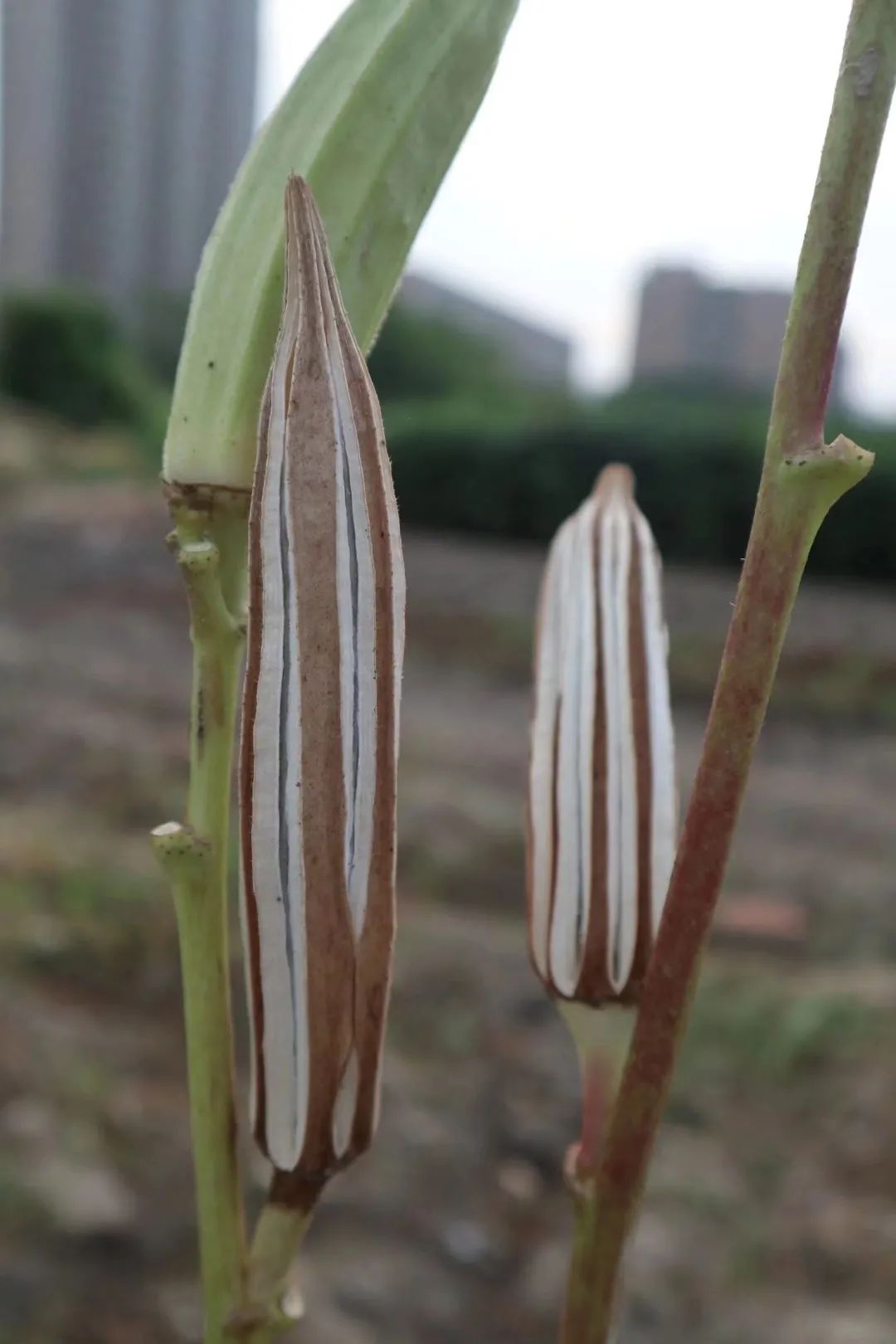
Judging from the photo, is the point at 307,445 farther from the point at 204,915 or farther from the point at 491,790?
the point at 491,790

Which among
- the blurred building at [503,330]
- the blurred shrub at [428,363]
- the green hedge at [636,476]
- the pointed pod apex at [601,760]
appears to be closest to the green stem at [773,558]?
the pointed pod apex at [601,760]

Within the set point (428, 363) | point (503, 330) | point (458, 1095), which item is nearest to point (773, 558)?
point (458, 1095)

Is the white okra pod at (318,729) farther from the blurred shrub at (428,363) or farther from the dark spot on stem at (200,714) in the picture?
the blurred shrub at (428,363)

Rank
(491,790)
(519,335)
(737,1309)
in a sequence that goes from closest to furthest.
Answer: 1. (737,1309)
2. (491,790)
3. (519,335)

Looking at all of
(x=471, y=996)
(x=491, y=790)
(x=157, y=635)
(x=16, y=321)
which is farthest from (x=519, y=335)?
(x=471, y=996)

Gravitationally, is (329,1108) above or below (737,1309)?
above

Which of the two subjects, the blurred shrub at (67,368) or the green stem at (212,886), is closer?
the green stem at (212,886)

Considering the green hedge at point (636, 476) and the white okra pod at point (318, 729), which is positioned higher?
the white okra pod at point (318, 729)
